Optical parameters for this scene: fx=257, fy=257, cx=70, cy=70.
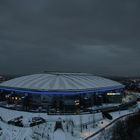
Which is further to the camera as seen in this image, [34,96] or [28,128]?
[34,96]

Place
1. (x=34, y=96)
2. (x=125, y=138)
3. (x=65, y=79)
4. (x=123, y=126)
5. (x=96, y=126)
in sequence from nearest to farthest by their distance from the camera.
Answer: (x=125, y=138)
(x=123, y=126)
(x=96, y=126)
(x=34, y=96)
(x=65, y=79)

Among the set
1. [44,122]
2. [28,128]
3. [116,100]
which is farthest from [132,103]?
[28,128]

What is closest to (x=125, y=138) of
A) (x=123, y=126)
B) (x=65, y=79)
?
(x=123, y=126)

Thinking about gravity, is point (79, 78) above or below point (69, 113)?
above

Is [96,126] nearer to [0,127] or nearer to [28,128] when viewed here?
[28,128]

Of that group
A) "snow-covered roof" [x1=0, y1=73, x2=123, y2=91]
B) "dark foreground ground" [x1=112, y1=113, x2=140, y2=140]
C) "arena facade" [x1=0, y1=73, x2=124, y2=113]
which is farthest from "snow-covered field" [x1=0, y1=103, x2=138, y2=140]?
"snow-covered roof" [x1=0, y1=73, x2=123, y2=91]

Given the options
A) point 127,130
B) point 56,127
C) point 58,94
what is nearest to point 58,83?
point 58,94

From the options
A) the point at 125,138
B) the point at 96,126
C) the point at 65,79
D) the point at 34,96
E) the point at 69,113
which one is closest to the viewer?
the point at 125,138

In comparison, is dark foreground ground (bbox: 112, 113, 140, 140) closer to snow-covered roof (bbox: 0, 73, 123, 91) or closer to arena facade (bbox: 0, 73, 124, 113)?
arena facade (bbox: 0, 73, 124, 113)
